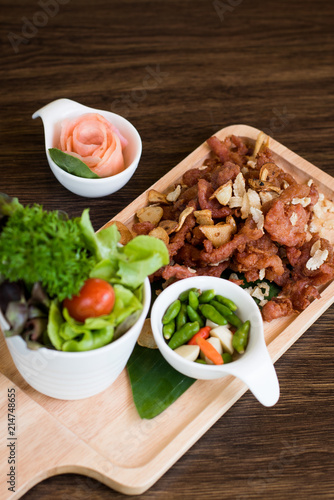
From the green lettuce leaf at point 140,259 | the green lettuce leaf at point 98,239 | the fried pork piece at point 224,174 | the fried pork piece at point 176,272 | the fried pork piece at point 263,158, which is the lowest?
the fried pork piece at point 176,272

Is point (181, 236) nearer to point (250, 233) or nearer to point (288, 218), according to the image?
point (250, 233)

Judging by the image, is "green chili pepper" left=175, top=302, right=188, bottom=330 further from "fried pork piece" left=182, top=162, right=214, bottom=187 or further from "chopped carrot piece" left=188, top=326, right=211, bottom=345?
"fried pork piece" left=182, top=162, right=214, bottom=187

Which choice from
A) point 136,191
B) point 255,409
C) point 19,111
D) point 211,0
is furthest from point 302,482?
point 211,0

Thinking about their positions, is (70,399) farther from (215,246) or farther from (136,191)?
(136,191)

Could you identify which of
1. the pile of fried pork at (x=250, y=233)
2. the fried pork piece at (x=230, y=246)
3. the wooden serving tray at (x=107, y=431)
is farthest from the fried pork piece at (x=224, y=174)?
the wooden serving tray at (x=107, y=431)

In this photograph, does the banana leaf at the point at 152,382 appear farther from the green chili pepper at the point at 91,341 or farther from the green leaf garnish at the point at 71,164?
the green leaf garnish at the point at 71,164

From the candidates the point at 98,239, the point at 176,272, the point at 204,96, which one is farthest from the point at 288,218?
the point at 204,96
